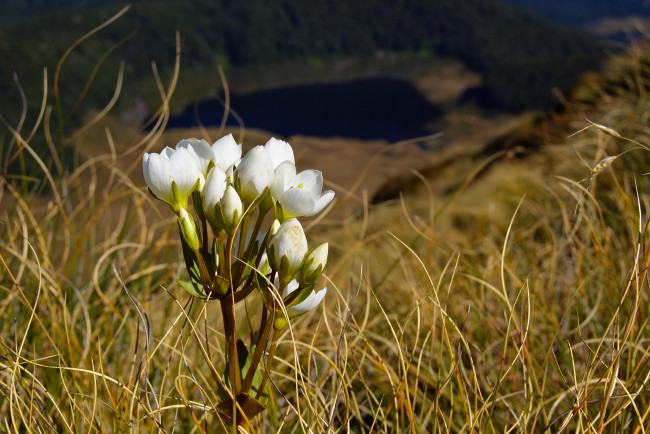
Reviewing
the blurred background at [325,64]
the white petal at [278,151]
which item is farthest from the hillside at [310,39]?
the white petal at [278,151]

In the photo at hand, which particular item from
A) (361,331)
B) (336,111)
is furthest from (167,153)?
(336,111)

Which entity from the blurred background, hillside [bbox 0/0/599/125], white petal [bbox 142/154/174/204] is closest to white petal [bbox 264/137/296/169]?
white petal [bbox 142/154/174/204]

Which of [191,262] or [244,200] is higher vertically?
[244,200]

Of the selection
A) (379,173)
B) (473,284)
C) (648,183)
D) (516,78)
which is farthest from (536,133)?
(516,78)

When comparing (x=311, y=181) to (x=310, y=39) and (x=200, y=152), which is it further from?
(x=310, y=39)

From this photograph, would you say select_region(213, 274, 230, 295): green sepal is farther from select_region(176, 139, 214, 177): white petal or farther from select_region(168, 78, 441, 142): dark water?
select_region(168, 78, 441, 142): dark water

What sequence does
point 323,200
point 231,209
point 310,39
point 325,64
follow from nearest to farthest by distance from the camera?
1. point 231,209
2. point 323,200
3. point 325,64
4. point 310,39
